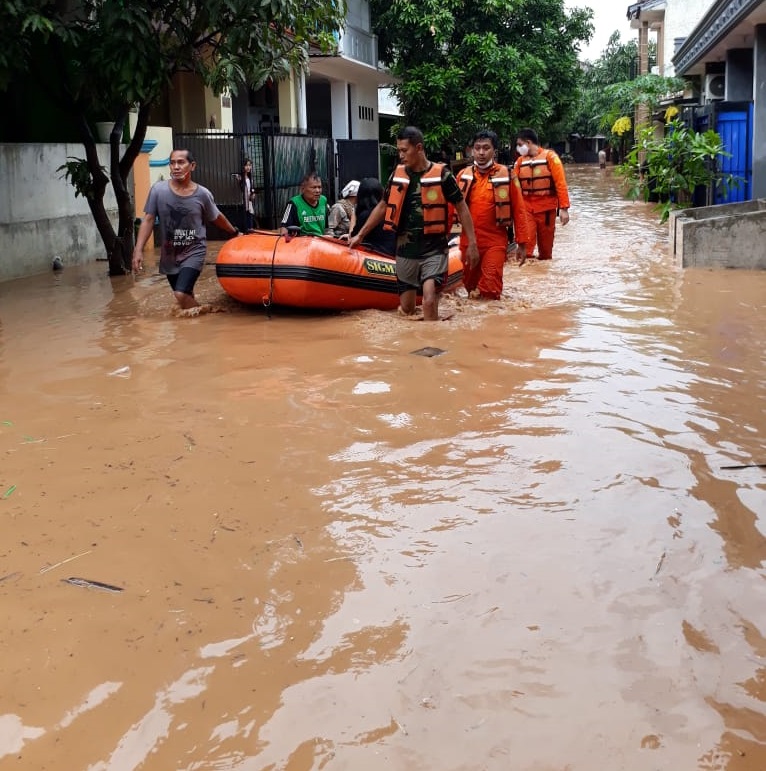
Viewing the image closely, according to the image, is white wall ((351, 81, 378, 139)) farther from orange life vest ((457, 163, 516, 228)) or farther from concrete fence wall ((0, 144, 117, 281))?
orange life vest ((457, 163, 516, 228))

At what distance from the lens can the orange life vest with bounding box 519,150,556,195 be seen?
450 inches

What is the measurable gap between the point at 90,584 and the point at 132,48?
708 centimetres

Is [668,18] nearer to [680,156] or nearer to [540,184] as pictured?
[680,156]

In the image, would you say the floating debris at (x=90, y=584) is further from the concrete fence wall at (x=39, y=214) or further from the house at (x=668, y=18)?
the house at (x=668, y=18)

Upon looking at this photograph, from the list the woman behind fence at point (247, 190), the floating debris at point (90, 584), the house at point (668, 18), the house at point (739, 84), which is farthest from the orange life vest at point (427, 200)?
the house at point (668, 18)

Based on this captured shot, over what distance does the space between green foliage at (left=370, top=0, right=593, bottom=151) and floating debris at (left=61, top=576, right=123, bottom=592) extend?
20930mm

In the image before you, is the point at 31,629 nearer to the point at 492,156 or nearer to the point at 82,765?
the point at 82,765

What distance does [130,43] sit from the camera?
365 inches

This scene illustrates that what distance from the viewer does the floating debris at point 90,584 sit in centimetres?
346

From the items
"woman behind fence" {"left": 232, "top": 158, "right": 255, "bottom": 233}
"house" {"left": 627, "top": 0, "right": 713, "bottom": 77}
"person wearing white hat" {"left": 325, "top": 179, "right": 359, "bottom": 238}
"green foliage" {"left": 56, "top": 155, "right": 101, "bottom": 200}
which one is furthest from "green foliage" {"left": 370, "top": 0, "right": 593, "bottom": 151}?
"person wearing white hat" {"left": 325, "top": 179, "right": 359, "bottom": 238}

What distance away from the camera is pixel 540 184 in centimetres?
1148

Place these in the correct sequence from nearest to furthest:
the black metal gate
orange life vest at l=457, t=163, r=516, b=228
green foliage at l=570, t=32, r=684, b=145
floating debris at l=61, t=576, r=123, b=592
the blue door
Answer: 1. floating debris at l=61, t=576, r=123, b=592
2. orange life vest at l=457, t=163, r=516, b=228
3. the blue door
4. the black metal gate
5. green foliage at l=570, t=32, r=684, b=145

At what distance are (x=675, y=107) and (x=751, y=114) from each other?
10105 millimetres

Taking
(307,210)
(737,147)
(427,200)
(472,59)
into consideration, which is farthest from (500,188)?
(472,59)
